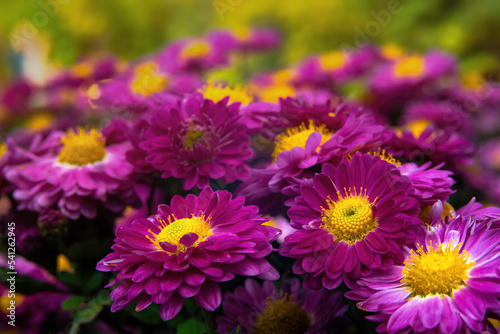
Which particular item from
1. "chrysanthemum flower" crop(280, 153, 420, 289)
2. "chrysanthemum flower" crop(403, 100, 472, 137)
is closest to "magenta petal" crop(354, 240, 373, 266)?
"chrysanthemum flower" crop(280, 153, 420, 289)

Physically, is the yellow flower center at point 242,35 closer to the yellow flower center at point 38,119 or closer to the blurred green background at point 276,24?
the yellow flower center at point 38,119

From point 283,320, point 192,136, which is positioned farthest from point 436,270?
point 192,136

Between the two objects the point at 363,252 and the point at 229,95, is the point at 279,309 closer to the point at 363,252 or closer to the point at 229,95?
the point at 363,252

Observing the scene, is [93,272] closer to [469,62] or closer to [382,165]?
[382,165]

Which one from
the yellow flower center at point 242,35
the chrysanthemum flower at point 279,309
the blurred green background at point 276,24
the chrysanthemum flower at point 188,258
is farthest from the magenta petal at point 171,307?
the blurred green background at point 276,24

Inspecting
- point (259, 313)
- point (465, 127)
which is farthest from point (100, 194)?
point (465, 127)

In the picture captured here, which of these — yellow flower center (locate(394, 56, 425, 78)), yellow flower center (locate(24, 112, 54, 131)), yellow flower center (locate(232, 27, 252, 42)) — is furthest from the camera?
yellow flower center (locate(232, 27, 252, 42))

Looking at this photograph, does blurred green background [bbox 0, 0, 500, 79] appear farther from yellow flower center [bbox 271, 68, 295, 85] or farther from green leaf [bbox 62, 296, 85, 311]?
green leaf [bbox 62, 296, 85, 311]
